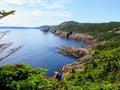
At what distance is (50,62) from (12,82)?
Result: 372 feet

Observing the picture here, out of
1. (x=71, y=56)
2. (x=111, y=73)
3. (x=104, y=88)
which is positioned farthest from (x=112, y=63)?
(x=71, y=56)

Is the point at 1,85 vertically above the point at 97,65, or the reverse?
the point at 1,85

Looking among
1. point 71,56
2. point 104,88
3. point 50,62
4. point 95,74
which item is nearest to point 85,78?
point 95,74

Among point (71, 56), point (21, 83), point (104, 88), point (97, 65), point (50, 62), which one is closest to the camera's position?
point (21, 83)

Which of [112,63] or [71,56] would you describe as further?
[71,56]

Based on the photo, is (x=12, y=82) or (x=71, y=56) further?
(x=71, y=56)

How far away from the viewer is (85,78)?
245ft

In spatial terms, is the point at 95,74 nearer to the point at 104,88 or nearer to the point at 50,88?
the point at 104,88

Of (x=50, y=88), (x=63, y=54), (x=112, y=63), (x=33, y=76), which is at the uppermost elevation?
(x=33, y=76)

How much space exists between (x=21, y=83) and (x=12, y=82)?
99cm

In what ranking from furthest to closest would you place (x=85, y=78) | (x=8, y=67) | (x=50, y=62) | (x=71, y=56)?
(x=71, y=56) < (x=50, y=62) < (x=85, y=78) < (x=8, y=67)

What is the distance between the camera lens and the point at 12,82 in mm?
26969

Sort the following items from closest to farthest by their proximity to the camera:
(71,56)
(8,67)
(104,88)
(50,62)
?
(8,67) → (104,88) → (50,62) → (71,56)

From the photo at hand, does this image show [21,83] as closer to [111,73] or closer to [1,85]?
[1,85]
